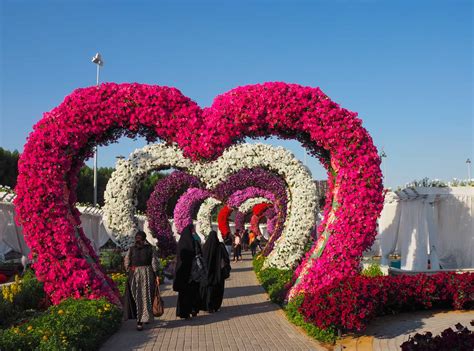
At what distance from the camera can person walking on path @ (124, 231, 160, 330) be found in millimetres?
8328

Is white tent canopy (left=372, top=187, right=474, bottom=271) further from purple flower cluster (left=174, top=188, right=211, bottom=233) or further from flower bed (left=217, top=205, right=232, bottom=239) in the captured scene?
flower bed (left=217, top=205, right=232, bottom=239)

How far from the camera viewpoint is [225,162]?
55.5ft

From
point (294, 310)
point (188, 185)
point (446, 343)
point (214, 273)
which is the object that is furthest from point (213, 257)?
point (188, 185)

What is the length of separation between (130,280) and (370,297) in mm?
3470

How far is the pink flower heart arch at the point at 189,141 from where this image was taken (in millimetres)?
8461

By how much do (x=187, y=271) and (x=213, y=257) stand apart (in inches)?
30.7

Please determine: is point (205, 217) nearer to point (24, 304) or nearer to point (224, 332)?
point (24, 304)

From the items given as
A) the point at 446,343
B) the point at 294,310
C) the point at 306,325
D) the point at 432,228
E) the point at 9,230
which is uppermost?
the point at 9,230

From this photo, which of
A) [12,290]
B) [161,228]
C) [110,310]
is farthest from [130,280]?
[161,228]

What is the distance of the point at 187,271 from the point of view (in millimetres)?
9508

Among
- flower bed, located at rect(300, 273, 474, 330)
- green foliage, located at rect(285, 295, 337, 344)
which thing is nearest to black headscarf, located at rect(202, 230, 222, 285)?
green foliage, located at rect(285, 295, 337, 344)

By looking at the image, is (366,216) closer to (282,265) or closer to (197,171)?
(282,265)

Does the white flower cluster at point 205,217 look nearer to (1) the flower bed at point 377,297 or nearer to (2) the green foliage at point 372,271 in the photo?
(2) the green foliage at point 372,271

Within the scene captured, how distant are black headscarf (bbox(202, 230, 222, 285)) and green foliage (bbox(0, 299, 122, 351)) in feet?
6.42
